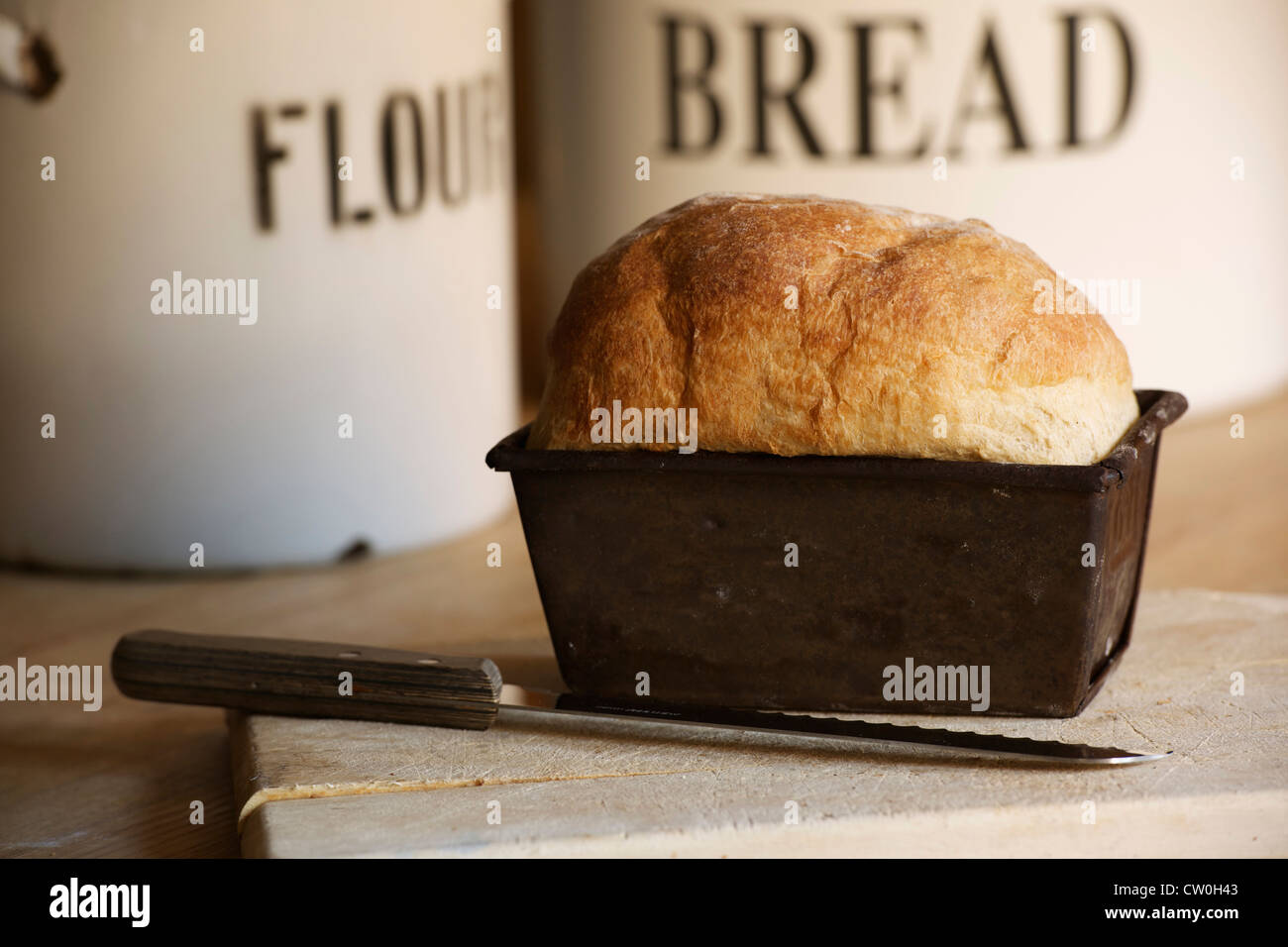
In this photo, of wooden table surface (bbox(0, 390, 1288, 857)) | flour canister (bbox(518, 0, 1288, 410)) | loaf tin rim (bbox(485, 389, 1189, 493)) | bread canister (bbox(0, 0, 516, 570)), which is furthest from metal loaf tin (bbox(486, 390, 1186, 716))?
flour canister (bbox(518, 0, 1288, 410))

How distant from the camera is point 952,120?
1.55 meters

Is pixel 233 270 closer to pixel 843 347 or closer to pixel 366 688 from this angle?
pixel 366 688

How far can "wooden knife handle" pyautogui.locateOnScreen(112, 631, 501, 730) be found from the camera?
0.81 metres

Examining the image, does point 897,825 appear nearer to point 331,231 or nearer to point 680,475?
point 680,475

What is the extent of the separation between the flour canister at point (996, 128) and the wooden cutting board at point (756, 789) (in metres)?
0.79

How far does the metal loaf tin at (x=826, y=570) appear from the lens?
73 centimetres

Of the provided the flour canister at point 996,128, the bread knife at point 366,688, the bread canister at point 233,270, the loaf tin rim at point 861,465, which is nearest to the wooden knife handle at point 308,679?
the bread knife at point 366,688

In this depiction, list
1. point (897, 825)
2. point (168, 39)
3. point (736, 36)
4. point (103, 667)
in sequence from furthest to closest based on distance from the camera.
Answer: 1. point (736, 36)
2. point (168, 39)
3. point (103, 667)
4. point (897, 825)

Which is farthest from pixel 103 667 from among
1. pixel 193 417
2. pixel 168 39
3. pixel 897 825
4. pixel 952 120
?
pixel 952 120

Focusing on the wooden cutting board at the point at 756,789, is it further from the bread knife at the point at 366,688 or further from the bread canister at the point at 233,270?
the bread canister at the point at 233,270

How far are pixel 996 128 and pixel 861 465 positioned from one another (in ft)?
3.05

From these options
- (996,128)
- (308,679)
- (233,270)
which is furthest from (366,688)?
(996,128)

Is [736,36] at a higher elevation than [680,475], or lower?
higher

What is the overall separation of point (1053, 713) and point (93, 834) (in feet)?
1.68
